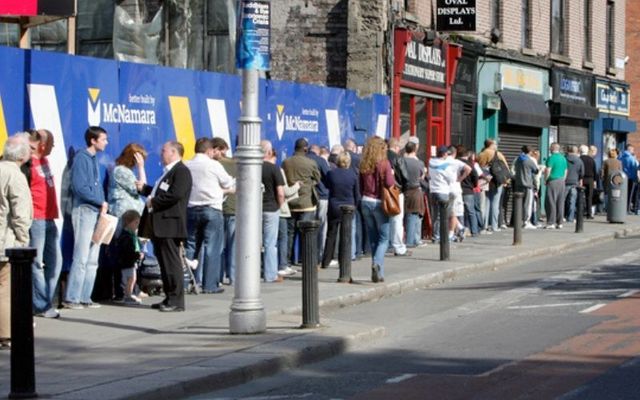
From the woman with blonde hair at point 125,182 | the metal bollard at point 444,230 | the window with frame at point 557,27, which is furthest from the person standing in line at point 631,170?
the woman with blonde hair at point 125,182

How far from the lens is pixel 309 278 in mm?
13641

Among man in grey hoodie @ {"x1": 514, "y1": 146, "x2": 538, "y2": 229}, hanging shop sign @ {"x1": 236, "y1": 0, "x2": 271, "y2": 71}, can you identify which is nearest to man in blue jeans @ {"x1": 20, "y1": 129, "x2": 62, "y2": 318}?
hanging shop sign @ {"x1": 236, "y1": 0, "x2": 271, "y2": 71}

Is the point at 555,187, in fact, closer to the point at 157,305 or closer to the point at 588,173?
the point at 588,173

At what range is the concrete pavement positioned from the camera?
1047cm

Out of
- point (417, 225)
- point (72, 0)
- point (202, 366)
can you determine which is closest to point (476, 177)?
point (417, 225)

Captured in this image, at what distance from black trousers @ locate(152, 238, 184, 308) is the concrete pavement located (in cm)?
25

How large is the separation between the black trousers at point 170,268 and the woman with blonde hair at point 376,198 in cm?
403

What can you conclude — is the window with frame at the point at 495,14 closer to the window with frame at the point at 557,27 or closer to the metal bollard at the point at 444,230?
the window with frame at the point at 557,27

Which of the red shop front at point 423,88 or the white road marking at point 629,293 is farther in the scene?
the red shop front at point 423,88

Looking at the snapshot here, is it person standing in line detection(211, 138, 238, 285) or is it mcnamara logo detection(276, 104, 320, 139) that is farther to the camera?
mcnamara logo detection(276, 104, 320, 139)

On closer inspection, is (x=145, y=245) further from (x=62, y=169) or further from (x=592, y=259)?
(x=592, y=259)

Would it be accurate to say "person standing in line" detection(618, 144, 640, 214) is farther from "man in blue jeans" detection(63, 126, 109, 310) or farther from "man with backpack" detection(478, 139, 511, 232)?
"man in blue jeans" detection(63, 126, 109, 310)

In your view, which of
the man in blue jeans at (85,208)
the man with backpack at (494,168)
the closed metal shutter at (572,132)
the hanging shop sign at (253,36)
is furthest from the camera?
the closed metal shutter at (572,132)

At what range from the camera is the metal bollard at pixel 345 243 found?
59.5 feet
